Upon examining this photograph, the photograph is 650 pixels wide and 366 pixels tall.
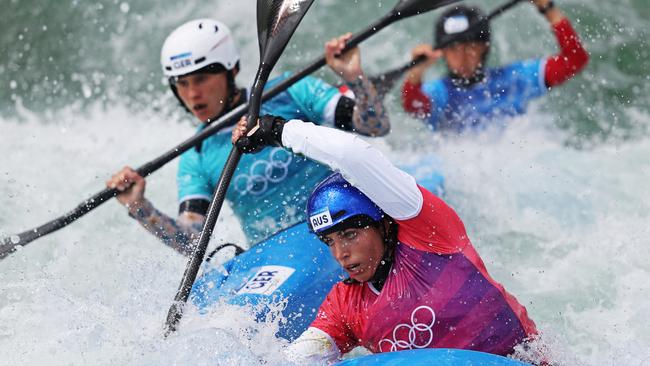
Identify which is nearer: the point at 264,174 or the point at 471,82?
the point at 264,174

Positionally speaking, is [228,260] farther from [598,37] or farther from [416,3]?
[598,37]

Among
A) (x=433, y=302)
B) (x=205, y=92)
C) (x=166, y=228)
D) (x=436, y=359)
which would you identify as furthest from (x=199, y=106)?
(x=436, y=359)

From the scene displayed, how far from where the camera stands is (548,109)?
280 inches

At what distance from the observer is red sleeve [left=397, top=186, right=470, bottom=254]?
315 centimetres

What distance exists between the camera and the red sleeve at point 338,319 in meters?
3.36

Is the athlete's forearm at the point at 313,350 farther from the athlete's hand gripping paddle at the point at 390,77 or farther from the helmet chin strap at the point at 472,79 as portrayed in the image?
the helmet chin strap at the point at 472,79

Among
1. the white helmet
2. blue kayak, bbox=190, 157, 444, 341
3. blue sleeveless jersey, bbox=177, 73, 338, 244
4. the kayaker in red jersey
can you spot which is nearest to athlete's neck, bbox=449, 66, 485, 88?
blue sleeveless jersey, bbox=177, 73, 338, 244

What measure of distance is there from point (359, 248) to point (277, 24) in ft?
4.66

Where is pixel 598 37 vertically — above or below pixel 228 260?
below

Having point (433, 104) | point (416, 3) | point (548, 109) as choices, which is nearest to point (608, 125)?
point (548, 109)

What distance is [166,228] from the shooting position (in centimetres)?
468

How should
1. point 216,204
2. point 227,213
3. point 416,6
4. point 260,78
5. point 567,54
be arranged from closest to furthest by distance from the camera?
point 216,204
point 260,78
point 416,6
point 567,54
point 227,213

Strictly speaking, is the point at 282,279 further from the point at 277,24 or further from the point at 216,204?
the point at 277,24

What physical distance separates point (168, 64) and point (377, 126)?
1022 millimetres
